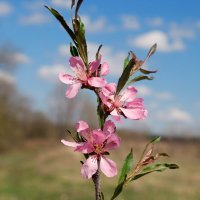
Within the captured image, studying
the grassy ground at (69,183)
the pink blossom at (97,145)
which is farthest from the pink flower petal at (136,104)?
the grassy ground at (69,183)

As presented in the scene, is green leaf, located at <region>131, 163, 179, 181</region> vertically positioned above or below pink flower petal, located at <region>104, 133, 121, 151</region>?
above

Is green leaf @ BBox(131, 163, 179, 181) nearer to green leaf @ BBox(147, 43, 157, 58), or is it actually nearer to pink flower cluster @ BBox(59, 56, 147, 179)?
pink flower cluster @ BBox(59, 56, 147, 179)

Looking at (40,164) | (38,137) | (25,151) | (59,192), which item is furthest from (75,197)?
(38,137)

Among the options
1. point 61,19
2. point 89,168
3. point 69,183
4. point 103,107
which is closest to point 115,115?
point 103,107

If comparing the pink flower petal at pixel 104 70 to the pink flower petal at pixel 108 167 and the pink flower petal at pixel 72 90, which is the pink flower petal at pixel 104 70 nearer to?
the pink flower petal at pixel 72 90

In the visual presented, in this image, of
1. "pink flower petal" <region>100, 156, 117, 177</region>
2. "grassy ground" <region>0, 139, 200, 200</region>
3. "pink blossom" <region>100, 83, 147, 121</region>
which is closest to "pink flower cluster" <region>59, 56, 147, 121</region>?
"pink blossom" <region>100, 83, 147, 121</region>

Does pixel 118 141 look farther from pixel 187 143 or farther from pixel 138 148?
pixel 187 143

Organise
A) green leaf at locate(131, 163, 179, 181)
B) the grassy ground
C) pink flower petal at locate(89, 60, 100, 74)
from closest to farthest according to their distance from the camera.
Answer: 1. pink flower petal at locate(89, 60, 100, 74)
2. green leaf at locate(131, 163, 179, 181)
3. the grassy ground
